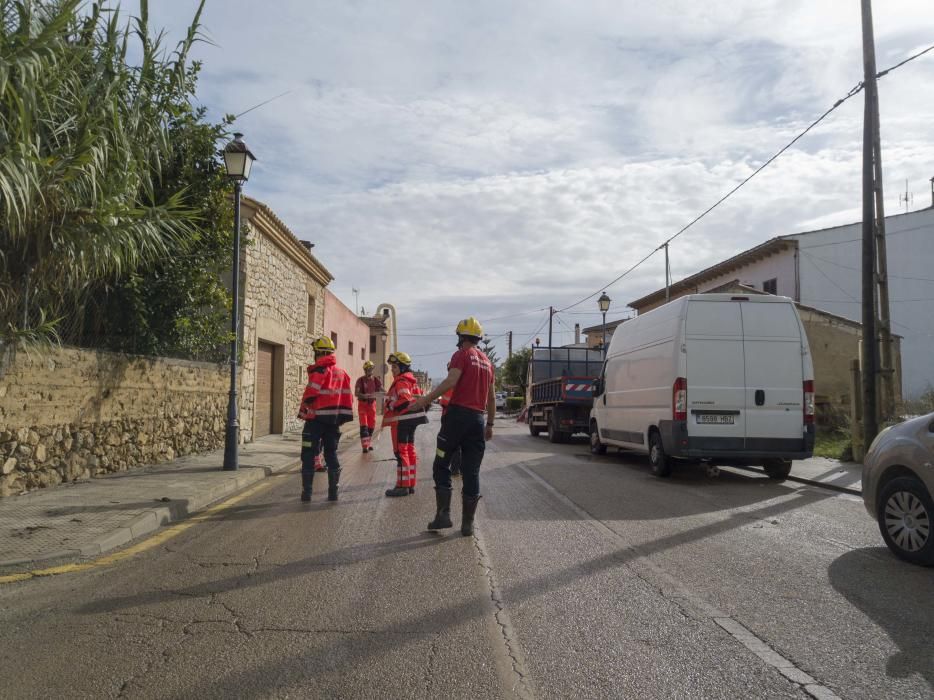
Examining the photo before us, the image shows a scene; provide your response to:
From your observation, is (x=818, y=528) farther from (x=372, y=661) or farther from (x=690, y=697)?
(x=372, y=661)

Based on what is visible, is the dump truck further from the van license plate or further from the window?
the van license plate

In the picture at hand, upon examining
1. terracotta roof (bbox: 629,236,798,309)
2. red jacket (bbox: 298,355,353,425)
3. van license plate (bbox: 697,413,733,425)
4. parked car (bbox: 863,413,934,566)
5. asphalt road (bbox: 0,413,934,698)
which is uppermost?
terracotta roof (bbox: 629,236,798,309)

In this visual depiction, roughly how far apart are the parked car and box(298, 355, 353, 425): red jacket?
5.05 m

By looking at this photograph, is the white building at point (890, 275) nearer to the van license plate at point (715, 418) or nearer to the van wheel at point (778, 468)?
the van wheel at point (778, 468)

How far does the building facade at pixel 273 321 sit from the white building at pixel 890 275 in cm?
1631

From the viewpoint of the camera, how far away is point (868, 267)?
38.2 ft

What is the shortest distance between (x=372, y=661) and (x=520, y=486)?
20.9 ft

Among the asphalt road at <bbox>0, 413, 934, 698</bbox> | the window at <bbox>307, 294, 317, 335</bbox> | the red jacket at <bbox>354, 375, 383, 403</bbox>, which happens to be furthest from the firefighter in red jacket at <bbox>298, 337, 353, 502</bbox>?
the window at <bbox>307, 294, 317, 335</bbox>

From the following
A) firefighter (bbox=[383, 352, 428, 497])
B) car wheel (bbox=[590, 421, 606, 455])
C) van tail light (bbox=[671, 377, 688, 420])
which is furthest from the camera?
car wheel (bbox=[590, 421, 606, 455])

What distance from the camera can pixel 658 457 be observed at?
36.0ft

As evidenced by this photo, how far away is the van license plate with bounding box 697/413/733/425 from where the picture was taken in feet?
33.0

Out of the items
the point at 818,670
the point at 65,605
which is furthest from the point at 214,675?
the point at 818,670

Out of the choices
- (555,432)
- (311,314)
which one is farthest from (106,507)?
(311,314)

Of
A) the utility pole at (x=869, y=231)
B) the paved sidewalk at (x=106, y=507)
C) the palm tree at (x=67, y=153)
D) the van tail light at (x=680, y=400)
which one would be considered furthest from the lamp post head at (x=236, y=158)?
the utility pole at (x=869, y=231)
